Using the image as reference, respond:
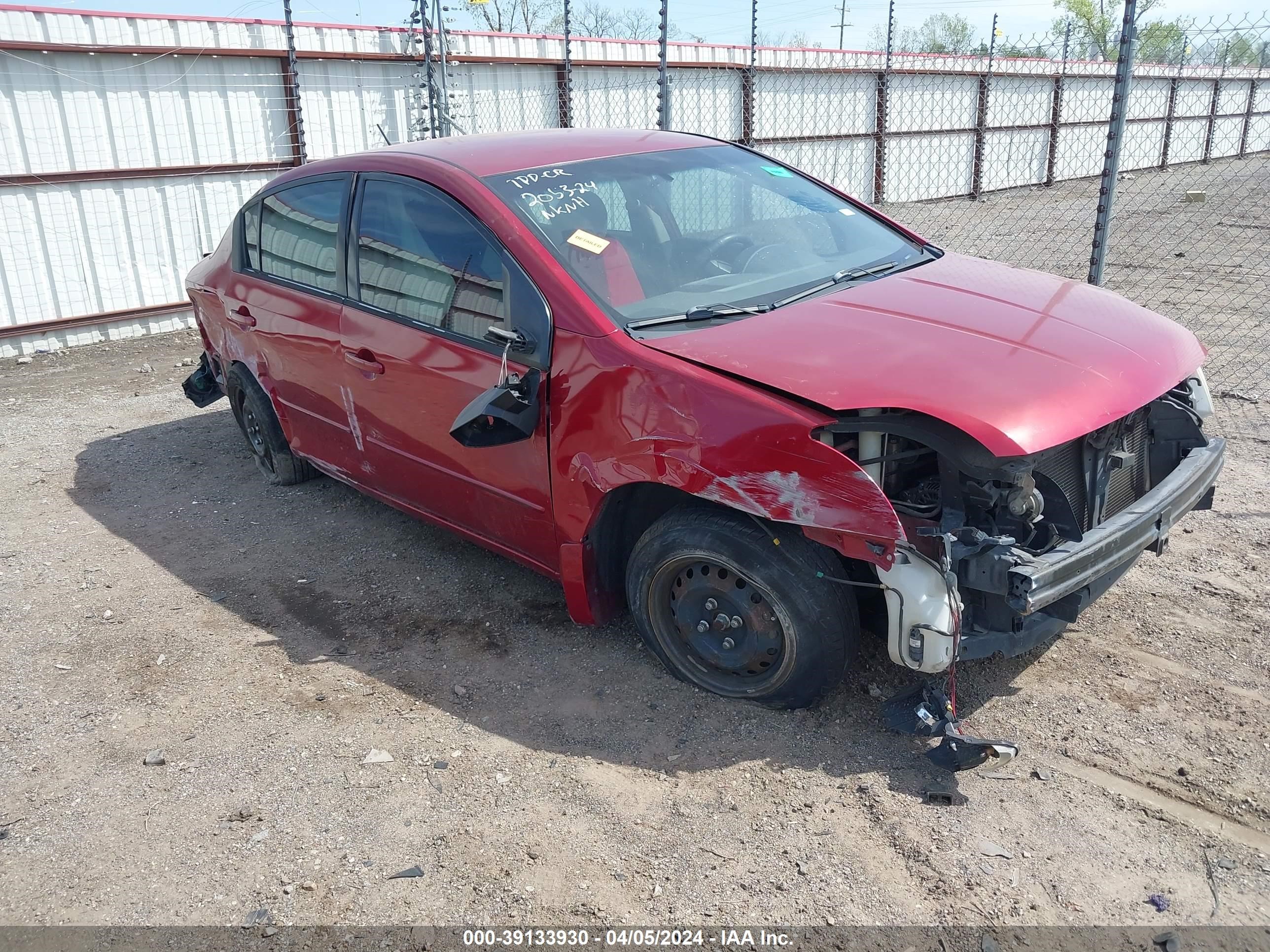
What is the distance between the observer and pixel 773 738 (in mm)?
3189

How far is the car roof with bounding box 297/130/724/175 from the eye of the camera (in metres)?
3.91

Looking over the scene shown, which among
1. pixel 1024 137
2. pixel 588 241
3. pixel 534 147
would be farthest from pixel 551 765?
pixel 1024 137

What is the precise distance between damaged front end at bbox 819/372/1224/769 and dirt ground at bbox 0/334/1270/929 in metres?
0.35

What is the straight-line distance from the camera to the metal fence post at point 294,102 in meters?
10.1

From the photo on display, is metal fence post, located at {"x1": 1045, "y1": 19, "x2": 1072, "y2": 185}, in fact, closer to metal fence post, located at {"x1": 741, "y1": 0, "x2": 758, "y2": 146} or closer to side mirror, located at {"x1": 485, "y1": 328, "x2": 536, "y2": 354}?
metal fence post, located at {"x1": 741, "y1": 0, "x2": 758, "y2": 146}

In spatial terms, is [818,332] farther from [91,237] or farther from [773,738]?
[91,237]

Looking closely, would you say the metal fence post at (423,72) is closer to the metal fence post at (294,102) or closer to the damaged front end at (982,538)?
the metal fence post at (294,102)

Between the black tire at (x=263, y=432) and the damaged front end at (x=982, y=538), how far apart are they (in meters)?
3.56

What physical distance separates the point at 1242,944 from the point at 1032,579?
970 mm

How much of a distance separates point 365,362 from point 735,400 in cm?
190

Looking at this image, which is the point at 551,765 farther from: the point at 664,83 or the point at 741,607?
the point at 664,83

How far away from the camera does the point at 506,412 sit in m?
3.37

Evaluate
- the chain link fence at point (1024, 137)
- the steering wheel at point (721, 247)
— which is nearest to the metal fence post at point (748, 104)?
the chain link fence at point (1024, 137)

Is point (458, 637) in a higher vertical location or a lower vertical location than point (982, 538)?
lower
